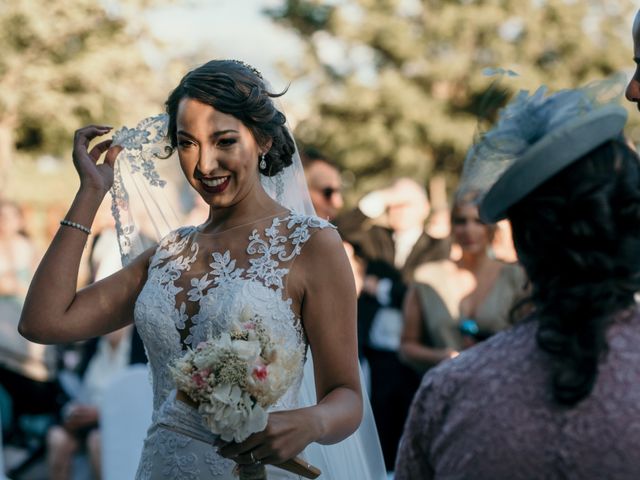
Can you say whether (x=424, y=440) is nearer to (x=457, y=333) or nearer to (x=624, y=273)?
(x=624, y=273)

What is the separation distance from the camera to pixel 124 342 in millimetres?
7797

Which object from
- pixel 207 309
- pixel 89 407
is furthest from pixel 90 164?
pixel 89 407

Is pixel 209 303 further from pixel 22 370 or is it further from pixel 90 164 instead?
pixel 22 370

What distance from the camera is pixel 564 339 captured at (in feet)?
6.35

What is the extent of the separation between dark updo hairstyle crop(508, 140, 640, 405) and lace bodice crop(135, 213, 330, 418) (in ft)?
4.29

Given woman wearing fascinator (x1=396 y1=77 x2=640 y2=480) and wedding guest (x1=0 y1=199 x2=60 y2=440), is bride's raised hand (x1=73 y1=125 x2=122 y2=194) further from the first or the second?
wedding guest (x1=0 y1=199 x2=60 y2=440)

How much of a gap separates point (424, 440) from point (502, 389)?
219 mm

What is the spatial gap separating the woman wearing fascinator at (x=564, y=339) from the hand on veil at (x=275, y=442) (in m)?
0.65

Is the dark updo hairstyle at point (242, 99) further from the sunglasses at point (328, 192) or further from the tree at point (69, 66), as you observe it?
the tree at point (69, 66)

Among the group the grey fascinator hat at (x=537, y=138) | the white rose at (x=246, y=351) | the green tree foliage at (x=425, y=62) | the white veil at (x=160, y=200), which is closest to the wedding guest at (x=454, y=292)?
the white veil at (x=160, y=200)

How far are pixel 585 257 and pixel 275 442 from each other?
1.04 metres

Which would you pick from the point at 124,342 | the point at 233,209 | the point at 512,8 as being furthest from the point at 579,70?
the point at 233,209

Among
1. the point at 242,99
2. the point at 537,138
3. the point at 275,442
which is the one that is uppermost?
the point at 242,99

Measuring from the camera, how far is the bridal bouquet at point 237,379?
2.56m
